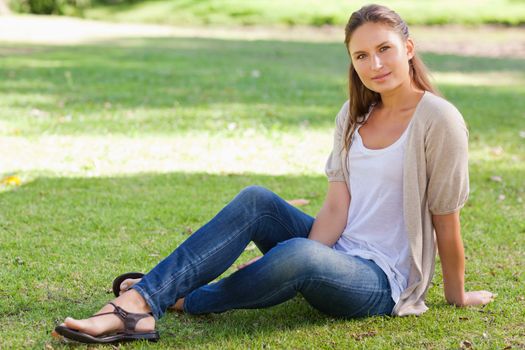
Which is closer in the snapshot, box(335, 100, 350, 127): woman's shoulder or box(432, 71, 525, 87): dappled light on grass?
box(335, 100, 350, 127): woman's shoulder

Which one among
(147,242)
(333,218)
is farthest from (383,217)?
(147,242)

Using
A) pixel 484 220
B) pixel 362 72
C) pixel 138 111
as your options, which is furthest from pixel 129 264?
pixel 138 111

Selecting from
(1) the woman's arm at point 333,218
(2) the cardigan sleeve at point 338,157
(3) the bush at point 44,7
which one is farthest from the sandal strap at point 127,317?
(3) the bush at point 44,7

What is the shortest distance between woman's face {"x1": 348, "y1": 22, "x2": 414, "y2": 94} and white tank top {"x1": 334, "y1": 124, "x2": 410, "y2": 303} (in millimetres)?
226

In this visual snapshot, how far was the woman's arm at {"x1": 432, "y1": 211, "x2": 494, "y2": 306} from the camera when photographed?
318 cm

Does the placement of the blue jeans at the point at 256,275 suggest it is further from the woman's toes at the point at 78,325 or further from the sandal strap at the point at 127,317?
the woman's toes at the point at 78,325

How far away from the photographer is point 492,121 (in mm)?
8336

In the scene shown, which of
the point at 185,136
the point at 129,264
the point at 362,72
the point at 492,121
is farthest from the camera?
the point at 492,121

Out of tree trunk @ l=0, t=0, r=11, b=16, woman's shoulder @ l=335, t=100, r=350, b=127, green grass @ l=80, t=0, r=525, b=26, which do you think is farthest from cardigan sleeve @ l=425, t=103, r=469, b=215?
tree trunk @ l=0, t=0, r=11, b=16

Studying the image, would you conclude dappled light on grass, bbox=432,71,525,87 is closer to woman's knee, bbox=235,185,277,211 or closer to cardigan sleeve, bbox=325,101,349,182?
cardigan sleeve, bbox=325,101,349,182

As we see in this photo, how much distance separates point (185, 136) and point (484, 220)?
315 cm

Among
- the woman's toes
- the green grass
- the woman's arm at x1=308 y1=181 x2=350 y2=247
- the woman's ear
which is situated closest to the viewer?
the woman's toes

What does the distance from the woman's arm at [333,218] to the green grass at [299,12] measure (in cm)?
2035

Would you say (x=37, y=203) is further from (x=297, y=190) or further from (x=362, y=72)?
(x=362, y=72)
